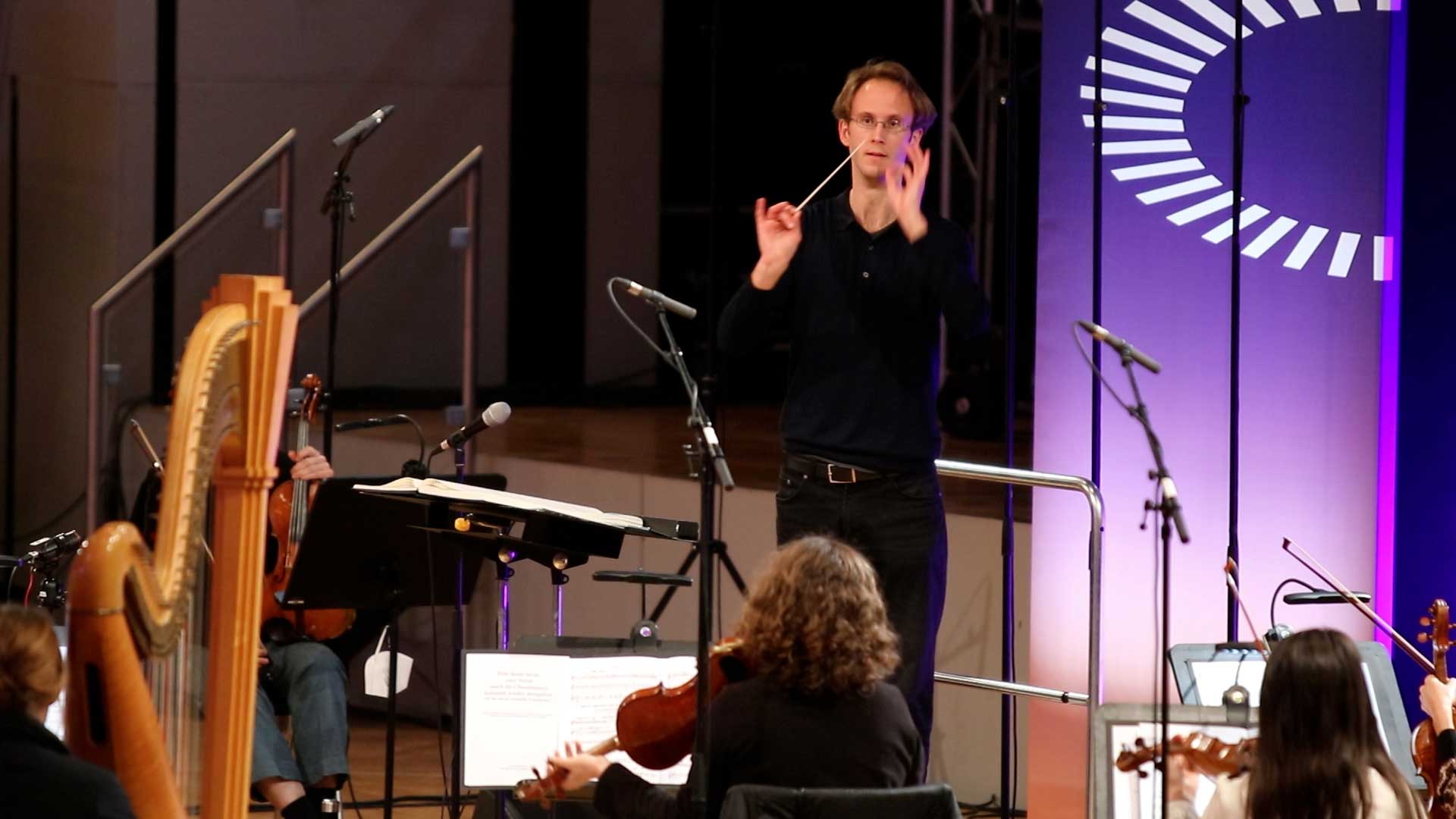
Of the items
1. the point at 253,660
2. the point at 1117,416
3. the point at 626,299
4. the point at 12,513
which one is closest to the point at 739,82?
the point at 626,299

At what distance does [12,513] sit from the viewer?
7.42 meters

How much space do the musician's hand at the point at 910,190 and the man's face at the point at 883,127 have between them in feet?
0.07

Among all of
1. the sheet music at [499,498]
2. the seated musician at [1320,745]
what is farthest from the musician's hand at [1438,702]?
the sheet music at [499,498]

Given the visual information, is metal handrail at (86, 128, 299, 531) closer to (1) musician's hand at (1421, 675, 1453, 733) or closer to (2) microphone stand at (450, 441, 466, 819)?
(2) microphone stand at (450, 441, 466, 819)

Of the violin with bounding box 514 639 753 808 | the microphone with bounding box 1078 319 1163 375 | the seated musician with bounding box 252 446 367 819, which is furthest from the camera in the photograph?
the seated musician with bounding box 252 446 367 819

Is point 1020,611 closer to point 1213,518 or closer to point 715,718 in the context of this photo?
point 1213,518

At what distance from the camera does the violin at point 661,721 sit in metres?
3.08

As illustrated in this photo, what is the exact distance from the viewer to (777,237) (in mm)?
3611

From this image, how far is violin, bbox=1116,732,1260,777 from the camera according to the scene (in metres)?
3.14

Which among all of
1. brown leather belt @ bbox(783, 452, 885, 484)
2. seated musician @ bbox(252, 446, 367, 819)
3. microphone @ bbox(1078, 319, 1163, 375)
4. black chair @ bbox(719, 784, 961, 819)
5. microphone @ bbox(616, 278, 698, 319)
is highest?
microphone @ bbox(616, 278, 698, 319)

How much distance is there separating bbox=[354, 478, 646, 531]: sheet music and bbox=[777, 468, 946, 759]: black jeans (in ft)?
1.27

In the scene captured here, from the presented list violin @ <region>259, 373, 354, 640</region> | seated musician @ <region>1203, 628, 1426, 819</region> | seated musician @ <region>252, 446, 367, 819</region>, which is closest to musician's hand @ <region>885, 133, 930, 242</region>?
seated musician @ <region>1203, 628, 1426, 819</region>

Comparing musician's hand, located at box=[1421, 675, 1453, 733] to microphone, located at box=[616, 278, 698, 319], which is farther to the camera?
musician's hand, located at box=[1421, 675, 1453, 733]

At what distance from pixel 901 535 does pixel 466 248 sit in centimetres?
284
